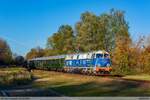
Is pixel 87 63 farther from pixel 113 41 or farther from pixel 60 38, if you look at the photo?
pixel 60 38

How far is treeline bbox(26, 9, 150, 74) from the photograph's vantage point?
7344 centimetres

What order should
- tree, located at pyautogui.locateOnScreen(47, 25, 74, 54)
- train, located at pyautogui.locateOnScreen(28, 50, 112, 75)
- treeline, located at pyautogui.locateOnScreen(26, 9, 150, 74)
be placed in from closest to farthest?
1. train, located at pyautogui.locateOnScreen(28, 50, 112, 75)
2. treeline, located at pyautogui.locateOnScreen(26, 9, 150, 74)
3. tree, located at pyautogui.locateOnScreen(47, 25, 74, 54)

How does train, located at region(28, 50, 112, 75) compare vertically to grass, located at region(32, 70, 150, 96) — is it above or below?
above

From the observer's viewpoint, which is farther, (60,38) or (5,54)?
(60,38)

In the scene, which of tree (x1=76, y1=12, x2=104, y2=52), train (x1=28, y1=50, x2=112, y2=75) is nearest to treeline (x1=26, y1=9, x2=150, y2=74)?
tree (x1=76, y1=12, x2=104, y2=52)

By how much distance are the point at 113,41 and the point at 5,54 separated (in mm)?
42047

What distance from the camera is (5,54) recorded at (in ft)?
432

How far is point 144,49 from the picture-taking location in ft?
251

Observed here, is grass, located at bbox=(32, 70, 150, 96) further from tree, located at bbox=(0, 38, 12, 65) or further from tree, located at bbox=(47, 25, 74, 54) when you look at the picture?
tree, located at bbox=(47, 25, 74, 54)

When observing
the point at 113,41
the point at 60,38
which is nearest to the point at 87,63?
the point at 113,41

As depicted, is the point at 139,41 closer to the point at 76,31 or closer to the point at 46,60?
the point at 46,60

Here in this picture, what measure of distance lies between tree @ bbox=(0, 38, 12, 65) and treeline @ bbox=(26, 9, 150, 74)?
723 inches

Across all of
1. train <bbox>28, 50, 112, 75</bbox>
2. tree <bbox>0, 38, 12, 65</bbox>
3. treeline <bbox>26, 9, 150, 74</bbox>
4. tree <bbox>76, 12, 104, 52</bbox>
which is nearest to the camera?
train <bbox>28, 50, 112, 75</bbox>

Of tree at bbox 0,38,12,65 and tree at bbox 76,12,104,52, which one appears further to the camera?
tree at bbox 0,38,12,65
